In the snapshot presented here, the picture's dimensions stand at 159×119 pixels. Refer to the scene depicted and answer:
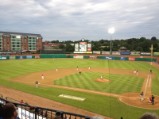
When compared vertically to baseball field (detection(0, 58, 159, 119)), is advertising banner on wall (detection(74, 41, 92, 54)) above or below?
above

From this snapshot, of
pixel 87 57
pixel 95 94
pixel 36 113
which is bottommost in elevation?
pixel 95 94

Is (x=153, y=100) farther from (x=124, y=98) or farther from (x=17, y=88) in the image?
(x=17, y=88)

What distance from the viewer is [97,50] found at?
114000 mm

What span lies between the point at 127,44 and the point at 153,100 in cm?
9643

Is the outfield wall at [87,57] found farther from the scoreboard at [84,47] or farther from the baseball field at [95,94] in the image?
the baseball field at [95,94]

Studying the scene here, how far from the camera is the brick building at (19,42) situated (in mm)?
136163

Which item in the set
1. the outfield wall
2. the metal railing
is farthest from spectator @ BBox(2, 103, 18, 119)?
the outfield wall

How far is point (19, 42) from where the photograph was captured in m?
142

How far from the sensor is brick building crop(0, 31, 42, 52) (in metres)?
136

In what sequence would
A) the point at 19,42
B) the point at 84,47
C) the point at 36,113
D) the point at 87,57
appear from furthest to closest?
the point at 19,42 → the point at 87,57 → the point at 84,47 → the point at 36,113

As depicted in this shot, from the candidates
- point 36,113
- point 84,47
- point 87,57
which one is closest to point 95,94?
point 36,113

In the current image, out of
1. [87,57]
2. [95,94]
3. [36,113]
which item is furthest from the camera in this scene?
[87,57]

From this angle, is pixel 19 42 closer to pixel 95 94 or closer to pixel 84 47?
pixel 84 47

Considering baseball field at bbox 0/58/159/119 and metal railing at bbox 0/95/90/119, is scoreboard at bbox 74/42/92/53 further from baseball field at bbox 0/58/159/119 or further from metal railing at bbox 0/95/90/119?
metal railing at bbox 0/95/90/119
